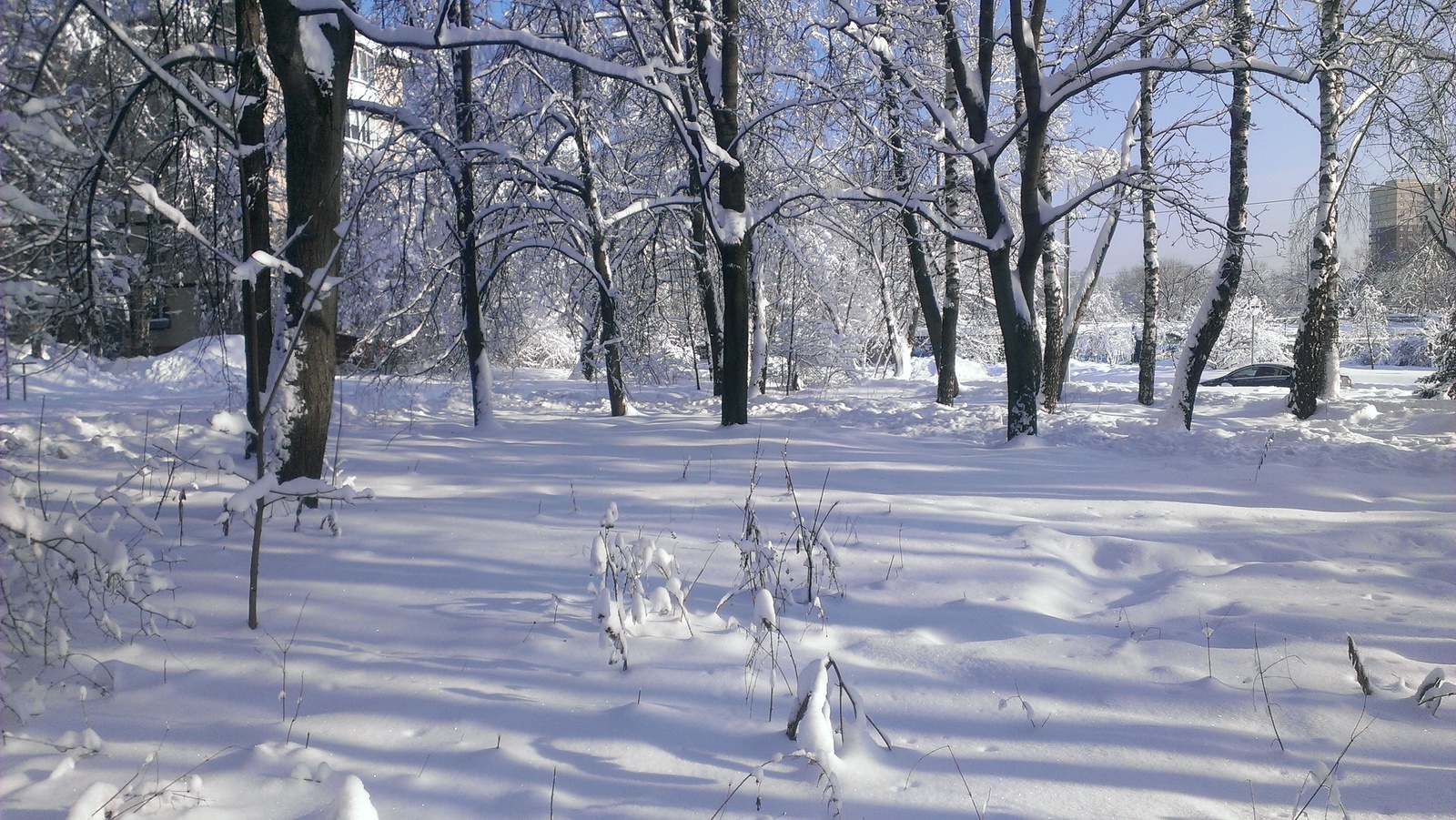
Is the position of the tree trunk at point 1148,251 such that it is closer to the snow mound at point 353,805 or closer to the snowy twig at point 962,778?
the snowy twig at point 962,778

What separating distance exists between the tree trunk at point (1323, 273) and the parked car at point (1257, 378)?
1553 cm

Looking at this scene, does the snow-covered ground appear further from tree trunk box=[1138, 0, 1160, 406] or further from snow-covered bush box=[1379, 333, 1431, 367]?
A: snow-covered bush box=[1379, 333, 1431, 367]

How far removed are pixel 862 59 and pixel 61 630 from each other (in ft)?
33.9

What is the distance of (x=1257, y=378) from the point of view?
90.9 ft

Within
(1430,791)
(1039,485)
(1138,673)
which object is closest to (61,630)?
(1138,673)

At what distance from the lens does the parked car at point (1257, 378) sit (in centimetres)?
2684

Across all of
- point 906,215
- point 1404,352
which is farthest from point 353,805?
point 1404,352

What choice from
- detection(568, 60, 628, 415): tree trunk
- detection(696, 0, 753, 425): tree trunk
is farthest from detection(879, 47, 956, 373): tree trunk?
detection(568, 60, 628, 415): tree trunk

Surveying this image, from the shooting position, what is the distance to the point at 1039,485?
6.54 meters

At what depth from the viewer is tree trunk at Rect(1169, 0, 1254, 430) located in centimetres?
973

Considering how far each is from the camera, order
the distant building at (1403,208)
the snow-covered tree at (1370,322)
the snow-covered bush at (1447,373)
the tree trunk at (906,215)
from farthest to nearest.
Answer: the snow-covered tree at (1370,322) → the snow-covered bush at (1447,373) → the distant building at (1403,208) → the tree trunk at (906,215)

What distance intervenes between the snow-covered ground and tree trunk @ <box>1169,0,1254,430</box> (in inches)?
171

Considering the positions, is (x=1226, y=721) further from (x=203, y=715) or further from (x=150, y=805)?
(x=203, y=715)

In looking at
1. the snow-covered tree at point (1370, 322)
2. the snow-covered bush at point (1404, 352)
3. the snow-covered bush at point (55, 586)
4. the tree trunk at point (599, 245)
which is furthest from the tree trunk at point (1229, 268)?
the snow-covered bush at point (1404, 352)
